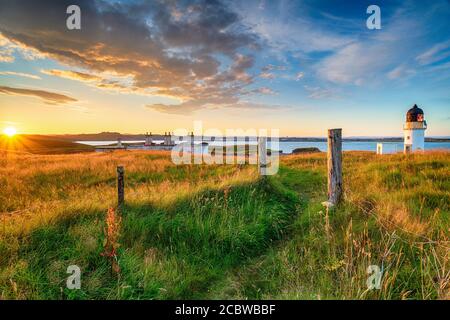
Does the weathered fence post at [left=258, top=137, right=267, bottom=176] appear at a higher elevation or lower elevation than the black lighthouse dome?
lower

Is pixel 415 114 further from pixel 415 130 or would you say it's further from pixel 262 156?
pixel 262 156

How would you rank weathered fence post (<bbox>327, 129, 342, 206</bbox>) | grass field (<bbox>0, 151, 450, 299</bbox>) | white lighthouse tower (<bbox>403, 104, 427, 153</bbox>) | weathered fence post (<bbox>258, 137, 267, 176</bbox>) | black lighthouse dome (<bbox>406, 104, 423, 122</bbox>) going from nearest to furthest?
1. grass field (<bbox>0, 151, 450, 299</bbox>)
2. weathered fence post (<bbox>327, 129, 342, 206</bbox>)
3. weathered fence post (<bbox>258, 137, 267, 176</bbox>)
4. white lighthouse tower (<bbox>403, 104, 427, 153</bbox>)
5. black lighthouse dome (<bbox>406, 104, 423, 122</bbox>)

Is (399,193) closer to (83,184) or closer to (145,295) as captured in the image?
(145,295)

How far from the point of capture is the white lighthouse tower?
29.4 m

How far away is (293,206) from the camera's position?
7.29 metres

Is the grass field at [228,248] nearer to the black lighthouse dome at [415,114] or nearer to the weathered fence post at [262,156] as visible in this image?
the weathered fence post at [262,156]

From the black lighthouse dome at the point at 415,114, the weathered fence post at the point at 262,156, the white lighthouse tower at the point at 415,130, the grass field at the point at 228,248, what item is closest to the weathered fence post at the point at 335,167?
the grass field at the point at 228,248

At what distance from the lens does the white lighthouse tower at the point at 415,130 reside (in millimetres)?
29422

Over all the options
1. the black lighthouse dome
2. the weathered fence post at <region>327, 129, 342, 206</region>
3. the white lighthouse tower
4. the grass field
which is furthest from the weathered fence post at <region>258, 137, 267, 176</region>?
the black lighthouse dome

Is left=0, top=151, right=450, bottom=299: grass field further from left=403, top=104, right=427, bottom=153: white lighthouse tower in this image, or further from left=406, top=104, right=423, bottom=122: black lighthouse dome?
left=406, top=104, right=423, bottom=122: black lighthouse dome

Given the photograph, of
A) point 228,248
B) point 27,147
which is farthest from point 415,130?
point 27,147

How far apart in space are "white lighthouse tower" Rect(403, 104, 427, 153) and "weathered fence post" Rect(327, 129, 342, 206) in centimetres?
3017
